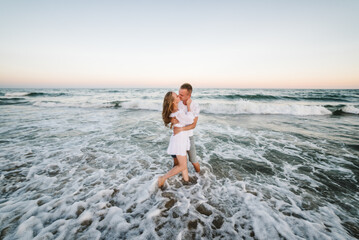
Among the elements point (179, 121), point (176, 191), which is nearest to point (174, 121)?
point (179, 121)

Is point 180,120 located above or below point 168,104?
below

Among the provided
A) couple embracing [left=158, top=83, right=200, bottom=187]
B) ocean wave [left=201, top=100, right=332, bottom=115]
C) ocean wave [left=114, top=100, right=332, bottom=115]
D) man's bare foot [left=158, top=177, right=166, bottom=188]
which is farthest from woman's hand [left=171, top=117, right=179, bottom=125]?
ocean wave [left=201, top=100, right=332, bottom=115]

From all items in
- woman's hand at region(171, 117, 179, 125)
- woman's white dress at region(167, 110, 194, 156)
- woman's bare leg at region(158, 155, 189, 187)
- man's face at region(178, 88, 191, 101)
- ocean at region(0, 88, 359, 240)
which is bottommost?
ocean at region(0, 88, 359, 240)

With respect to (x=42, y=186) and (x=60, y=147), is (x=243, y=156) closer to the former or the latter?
(x=42, y=186)

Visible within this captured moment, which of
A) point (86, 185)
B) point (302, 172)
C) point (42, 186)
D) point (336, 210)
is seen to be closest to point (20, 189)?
point (42, 186)

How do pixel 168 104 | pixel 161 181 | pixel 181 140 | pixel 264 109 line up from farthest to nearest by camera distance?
pixel 264 109 < pixel 161 181 < pixel 181 140 < pixel 168 104

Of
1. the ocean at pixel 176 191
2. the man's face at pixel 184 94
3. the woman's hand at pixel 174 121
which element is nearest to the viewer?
the ocean at pixel 176 191

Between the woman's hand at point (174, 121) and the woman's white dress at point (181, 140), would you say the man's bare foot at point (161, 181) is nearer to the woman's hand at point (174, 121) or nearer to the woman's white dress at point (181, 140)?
the woman's white dress at point (181, 140)

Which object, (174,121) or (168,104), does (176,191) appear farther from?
(168,104)

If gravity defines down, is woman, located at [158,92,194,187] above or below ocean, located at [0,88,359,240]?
above

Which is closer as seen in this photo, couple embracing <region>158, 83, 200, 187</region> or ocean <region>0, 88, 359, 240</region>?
ocean <region>0, 88, 359, 240</region>

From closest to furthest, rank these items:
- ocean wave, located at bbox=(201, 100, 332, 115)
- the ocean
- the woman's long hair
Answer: the ocean
the woman's long hair
ocean wave, located at bbox=(201, 100, 332, 115)

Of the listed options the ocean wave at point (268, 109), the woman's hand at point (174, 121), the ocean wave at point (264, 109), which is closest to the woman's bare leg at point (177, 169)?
the woman's hand at point (174, 121)

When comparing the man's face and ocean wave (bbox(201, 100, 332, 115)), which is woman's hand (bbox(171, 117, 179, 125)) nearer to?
the man's face
